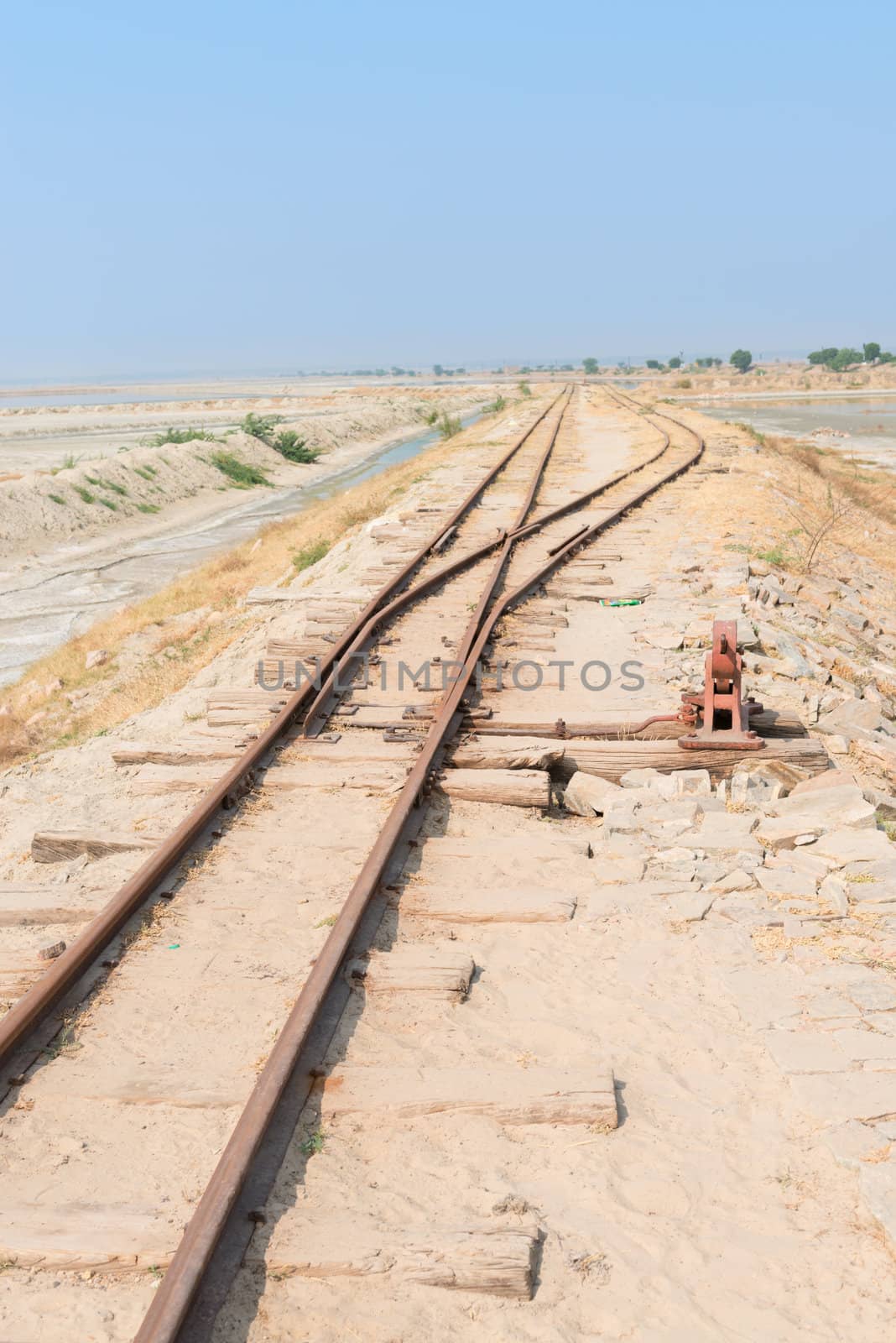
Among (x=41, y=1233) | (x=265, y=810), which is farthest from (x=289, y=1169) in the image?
(x=265, y=810)

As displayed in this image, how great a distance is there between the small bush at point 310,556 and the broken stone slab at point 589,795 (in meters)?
11.8

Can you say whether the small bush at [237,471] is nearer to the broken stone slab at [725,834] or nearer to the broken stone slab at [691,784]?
the broken stone slab at [691,784]

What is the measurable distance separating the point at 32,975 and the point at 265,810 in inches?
80.1

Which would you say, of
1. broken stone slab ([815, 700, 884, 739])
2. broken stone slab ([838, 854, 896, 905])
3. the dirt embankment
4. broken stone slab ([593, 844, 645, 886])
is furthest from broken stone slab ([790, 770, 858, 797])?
the dirt embankment

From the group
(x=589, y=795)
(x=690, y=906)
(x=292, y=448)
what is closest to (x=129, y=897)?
(x=690, y=906)

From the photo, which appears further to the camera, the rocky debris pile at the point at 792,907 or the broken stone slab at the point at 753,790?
the broken stone slab at the point at 753,790

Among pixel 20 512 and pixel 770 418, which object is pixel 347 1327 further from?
pixel 770 418

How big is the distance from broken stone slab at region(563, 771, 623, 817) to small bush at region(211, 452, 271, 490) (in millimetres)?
33284

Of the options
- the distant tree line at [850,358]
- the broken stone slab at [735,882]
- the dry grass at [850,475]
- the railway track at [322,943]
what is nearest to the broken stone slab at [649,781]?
the railway track at [322,943]

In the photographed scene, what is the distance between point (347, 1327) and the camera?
3.15 meters

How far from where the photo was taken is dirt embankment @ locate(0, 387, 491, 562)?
28.0 meters

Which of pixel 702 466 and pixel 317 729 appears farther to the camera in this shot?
pixel 702 466

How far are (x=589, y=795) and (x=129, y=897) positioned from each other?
2960 mm

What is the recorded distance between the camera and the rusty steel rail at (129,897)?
4.29 m
